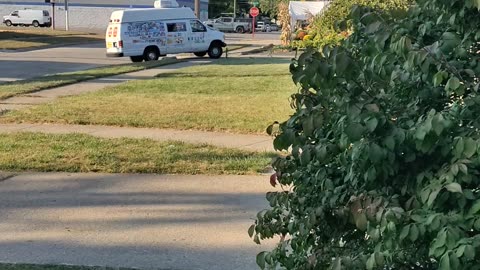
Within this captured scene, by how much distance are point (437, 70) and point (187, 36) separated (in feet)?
94.2

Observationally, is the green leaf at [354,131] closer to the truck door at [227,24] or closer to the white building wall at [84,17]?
the white building wall at [84,17]

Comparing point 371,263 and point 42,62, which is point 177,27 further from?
point 371,263

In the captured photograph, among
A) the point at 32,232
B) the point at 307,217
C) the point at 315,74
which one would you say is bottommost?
the point at 32,232

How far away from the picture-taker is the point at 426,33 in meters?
2.86

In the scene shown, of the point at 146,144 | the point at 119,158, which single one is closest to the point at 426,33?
the point at 119,158

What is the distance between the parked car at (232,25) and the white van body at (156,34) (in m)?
49.3

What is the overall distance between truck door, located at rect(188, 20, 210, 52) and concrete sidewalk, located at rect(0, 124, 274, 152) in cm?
2003

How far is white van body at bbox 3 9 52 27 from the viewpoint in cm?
7006

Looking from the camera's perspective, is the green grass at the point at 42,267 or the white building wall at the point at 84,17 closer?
the green grass at the point at 42,267

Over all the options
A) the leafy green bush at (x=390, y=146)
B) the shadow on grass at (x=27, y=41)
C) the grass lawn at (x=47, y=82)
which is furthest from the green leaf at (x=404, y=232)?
the shadow on grass at (x=27, y=41)

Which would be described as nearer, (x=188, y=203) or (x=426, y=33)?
(x=426, y=33)

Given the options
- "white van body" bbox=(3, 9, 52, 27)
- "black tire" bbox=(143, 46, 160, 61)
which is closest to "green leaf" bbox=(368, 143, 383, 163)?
"black tire" bbox=(143, 46, 160, 61)

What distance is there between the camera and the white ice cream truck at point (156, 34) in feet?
95.1

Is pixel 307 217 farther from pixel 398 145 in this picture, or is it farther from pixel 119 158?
pixel 119 158
